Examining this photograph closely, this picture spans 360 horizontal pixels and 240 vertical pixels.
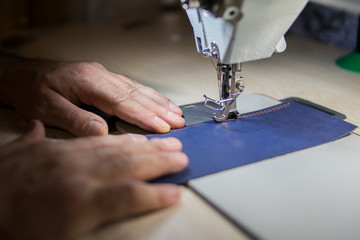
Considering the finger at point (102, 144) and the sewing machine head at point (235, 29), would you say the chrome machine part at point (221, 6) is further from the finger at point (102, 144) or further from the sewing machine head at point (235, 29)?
the finger at point (102, 144)

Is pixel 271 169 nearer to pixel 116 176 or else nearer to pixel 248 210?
pixel 248 210

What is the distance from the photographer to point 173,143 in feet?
3.00

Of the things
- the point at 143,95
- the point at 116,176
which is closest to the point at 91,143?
the point at 116,176

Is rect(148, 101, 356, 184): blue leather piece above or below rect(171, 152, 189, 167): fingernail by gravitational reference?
below

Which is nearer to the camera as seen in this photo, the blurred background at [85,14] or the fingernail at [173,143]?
the fingernail at [173,143]

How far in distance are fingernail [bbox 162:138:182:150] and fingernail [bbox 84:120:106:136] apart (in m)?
0.17

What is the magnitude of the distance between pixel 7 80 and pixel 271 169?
79 cm

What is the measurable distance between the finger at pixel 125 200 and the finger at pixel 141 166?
0.04 metres

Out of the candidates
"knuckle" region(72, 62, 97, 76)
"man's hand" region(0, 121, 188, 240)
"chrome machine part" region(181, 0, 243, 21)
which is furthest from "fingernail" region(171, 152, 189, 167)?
"knuckle" region(72, 62, 97, 76)

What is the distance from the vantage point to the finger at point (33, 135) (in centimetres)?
86

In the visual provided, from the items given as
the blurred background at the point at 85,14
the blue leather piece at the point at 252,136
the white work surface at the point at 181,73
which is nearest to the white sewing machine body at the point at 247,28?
the blue leather piece at the point at 252,136

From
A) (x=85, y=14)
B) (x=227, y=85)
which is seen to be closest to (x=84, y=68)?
(x=227, y=85)

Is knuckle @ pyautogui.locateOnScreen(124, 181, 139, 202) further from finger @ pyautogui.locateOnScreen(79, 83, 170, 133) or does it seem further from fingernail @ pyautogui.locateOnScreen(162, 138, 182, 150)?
finger @ pyautogui.locateOnScreen(79, 83, 170, 133)

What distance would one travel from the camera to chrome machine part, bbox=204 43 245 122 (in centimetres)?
104
